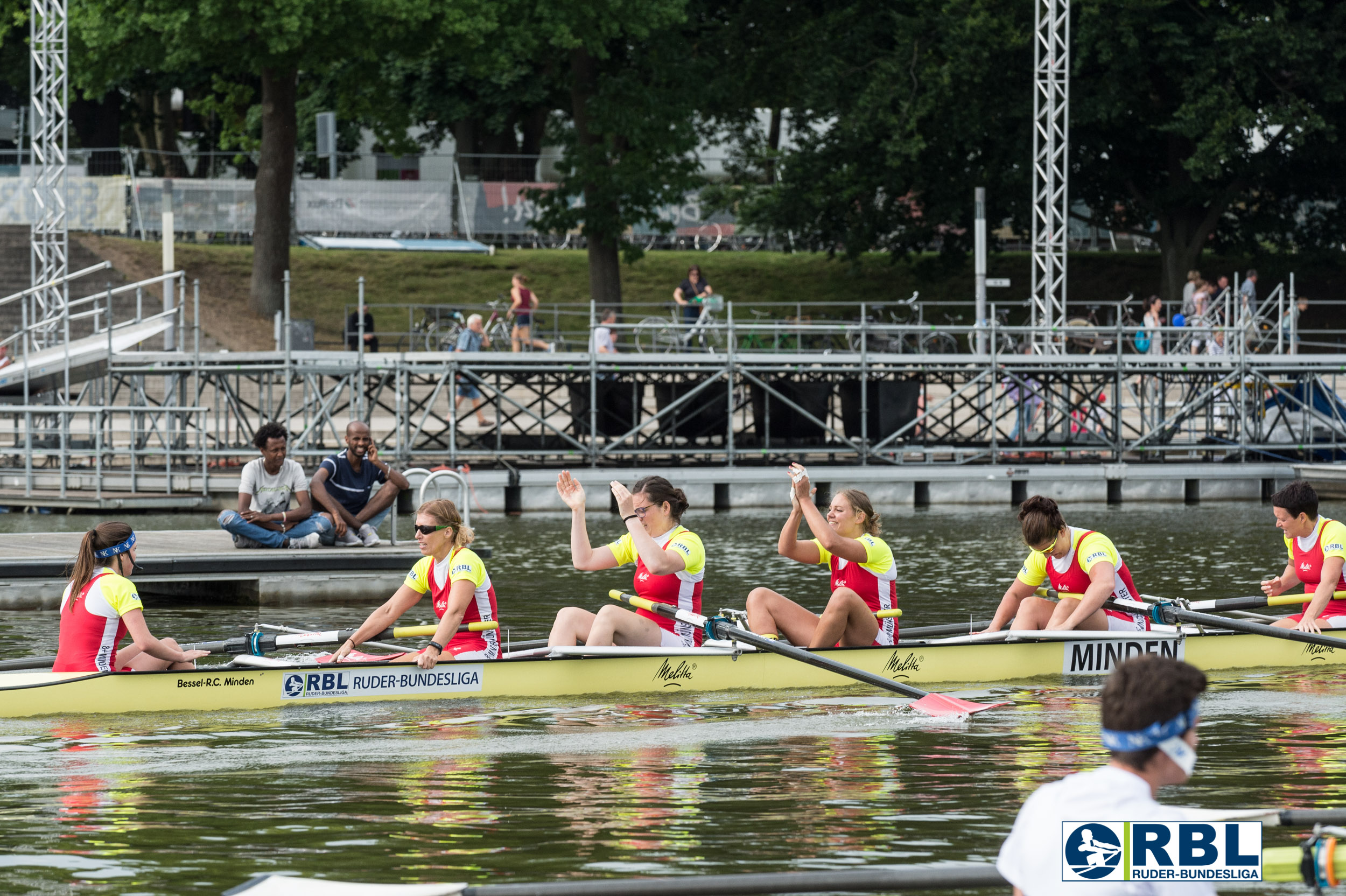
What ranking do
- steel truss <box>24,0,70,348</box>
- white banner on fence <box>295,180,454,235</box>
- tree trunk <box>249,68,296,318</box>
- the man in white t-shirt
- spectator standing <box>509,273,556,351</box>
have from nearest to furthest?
the man in white t-shirt < steel truss <box>24,0,70,348</box> < spectator standing <box>509,273,556,351</box> < tree trunk <box>249,68,296,318</box> < white banner on fence <box>295,180,454,235</box>

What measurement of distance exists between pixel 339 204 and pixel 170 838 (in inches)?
1453

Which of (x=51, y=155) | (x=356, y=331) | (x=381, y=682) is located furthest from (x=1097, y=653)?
(x=356, y=331)

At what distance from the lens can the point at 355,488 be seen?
1611 cm

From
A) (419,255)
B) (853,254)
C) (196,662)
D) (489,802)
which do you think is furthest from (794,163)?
(489,802)

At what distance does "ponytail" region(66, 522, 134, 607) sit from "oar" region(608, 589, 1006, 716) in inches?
113

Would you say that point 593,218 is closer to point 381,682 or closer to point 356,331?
point 356,331

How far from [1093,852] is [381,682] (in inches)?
278

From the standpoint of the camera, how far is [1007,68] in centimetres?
4066

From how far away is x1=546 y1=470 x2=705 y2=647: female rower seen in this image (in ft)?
35.3

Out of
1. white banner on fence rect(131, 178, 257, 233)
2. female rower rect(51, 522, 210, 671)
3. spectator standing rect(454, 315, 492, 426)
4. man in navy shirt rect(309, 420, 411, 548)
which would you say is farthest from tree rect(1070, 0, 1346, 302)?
female rower rect(51, 522, 210, 671)

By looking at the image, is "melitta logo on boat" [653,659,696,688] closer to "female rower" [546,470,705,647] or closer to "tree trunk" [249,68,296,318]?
"female rower" [546,470,705,647]

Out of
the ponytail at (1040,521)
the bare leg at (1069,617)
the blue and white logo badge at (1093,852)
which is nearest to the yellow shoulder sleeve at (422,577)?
the ponytail at (1040,521)

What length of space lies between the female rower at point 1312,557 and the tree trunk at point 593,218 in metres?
27.5

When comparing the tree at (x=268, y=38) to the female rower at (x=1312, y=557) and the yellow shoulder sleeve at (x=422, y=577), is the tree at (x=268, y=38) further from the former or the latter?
the female rower at (x=1312, y=557)
